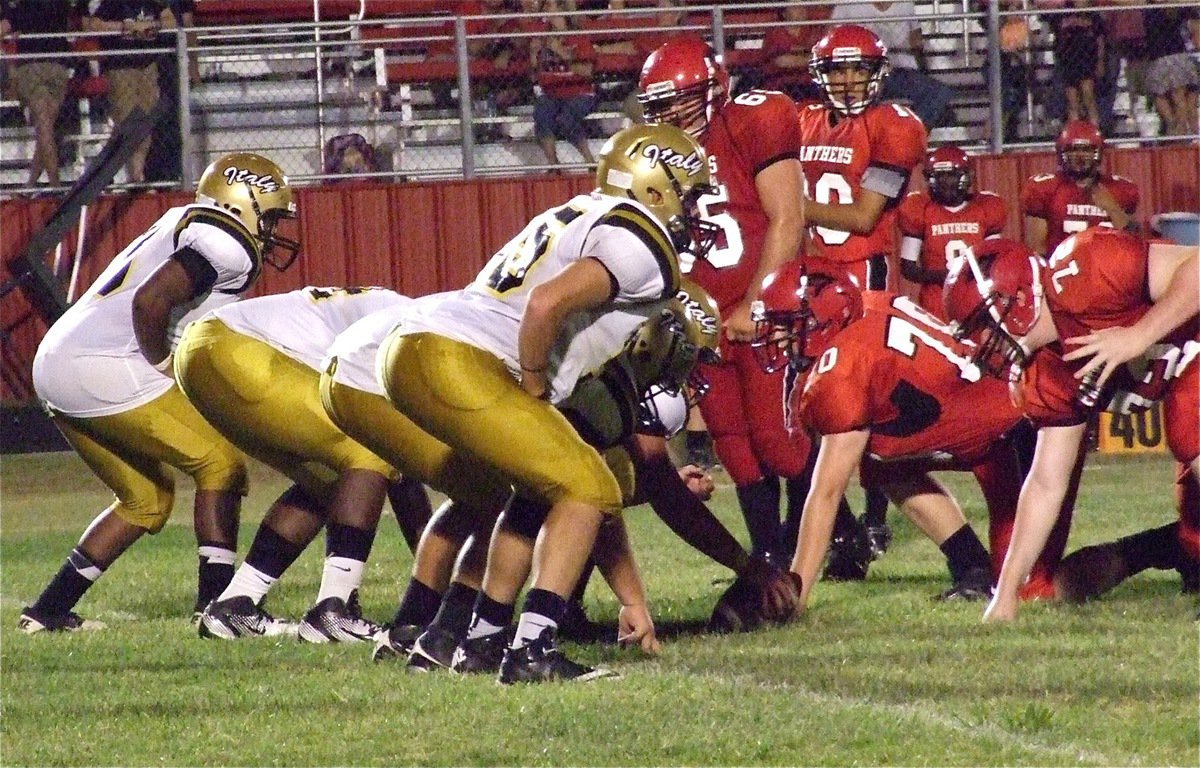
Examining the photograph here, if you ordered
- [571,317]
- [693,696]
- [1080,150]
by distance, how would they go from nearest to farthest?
[693,696]
[571,317]
[1080,150]

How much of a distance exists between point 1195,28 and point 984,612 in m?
8.71

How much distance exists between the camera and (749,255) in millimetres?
6664

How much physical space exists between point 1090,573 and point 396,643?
2.26m

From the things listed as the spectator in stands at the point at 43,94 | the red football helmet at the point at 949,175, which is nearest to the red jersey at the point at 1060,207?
the red football helmet at the point at 949,175

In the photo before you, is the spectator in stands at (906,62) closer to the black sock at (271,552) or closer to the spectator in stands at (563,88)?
the spectator in stands at (563,88)

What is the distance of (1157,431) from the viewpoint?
1216cm

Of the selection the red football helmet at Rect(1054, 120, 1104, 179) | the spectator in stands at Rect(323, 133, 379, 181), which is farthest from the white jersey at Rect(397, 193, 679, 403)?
the spectator in stands at Rect(323, 133, 379, 181)

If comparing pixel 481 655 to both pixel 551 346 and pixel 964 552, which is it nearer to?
pixel 551 346

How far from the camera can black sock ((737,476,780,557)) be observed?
652cm

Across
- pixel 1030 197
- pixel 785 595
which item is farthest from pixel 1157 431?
pixel 785 595

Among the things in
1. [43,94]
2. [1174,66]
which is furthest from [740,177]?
[43,94]

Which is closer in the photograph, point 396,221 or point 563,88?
point 563,88

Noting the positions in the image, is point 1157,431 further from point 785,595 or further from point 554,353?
point 554,353

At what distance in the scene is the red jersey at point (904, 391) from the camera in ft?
19.4
